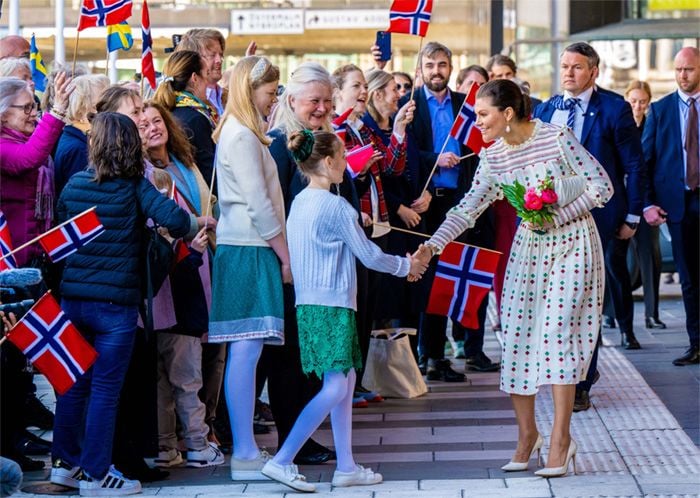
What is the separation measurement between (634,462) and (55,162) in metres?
3.37

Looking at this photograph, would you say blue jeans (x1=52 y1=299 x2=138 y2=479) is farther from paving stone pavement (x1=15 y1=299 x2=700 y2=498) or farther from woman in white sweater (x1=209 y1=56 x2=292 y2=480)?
woman in white sweater (x1=209 y1=56 x2=292 y2=480)

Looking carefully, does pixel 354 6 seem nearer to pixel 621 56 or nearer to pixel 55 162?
pixel 621 56

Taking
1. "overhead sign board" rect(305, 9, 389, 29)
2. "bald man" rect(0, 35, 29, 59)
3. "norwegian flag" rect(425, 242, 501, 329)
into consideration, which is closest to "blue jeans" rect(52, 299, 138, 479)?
"norwegian flag" rect(425, 242, 501, 329)

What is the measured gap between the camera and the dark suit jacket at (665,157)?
10.4 metres

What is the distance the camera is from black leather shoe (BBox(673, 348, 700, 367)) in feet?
33.7

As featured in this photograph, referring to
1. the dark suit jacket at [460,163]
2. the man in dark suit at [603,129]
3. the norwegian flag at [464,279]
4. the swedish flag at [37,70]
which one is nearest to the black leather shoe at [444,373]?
the dark suit jacket at [460,163]

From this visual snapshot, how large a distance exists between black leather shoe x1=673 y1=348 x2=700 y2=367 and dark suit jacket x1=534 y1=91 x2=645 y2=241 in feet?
5.77

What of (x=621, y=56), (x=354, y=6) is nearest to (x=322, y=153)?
(x=621, y=56)

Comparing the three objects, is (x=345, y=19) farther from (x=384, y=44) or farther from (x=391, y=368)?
(x=391, y=368)

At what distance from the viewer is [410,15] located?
10438mm

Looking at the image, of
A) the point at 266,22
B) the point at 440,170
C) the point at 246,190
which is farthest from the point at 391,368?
the point at 266,22

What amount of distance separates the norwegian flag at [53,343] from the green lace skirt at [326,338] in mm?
1016

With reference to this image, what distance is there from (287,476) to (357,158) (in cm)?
226

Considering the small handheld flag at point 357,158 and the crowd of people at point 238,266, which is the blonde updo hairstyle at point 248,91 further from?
the small handheld flag at point 357,158
